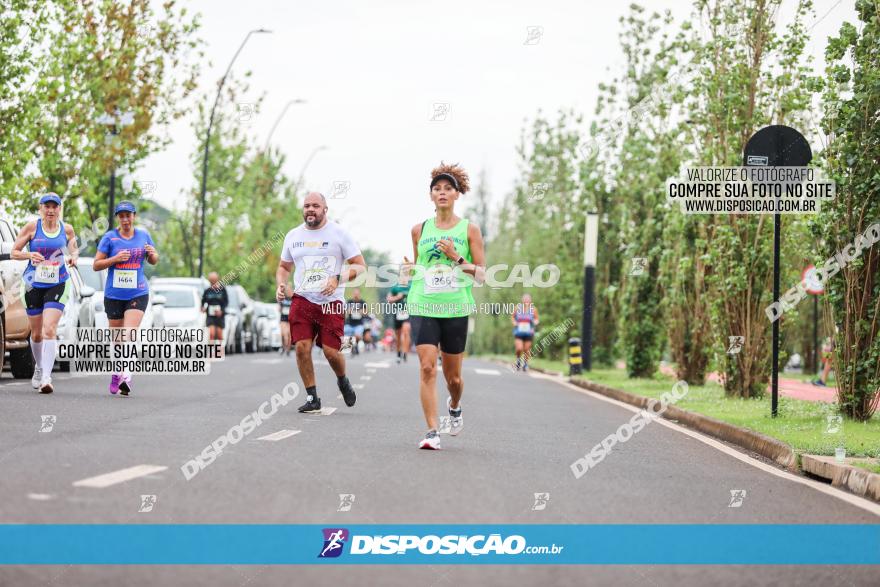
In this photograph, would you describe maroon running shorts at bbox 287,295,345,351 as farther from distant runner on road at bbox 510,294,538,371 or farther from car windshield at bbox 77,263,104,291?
distant runner on road at bbox 510,294,538,371

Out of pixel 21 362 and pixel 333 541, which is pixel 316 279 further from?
pixel 333 541

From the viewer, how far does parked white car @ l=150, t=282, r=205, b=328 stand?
31828mm

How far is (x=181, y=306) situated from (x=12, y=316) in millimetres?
16447

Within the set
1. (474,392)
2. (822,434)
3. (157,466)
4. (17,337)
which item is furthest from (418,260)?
(474,392)

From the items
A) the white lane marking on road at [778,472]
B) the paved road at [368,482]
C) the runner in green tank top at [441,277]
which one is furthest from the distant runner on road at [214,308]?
the runner in green tank top at [441,277]

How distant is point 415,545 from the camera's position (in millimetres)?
5980

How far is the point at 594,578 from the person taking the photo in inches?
220

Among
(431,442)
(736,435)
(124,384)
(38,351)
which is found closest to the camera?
(431,442)

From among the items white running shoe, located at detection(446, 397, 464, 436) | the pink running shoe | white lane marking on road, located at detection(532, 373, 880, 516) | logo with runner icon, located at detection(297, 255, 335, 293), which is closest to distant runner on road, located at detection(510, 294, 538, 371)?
white lane marking on road, located at detection(532, 373, 880, 516)

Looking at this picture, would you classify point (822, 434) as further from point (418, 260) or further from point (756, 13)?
point (756, 13)

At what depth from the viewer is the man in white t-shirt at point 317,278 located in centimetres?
1311

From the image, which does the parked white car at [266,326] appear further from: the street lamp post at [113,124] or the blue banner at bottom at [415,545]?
the blue banner at bottom at [415,545]

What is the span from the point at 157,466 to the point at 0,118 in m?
20.9

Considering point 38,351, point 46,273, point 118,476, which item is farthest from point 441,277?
point 38,351
